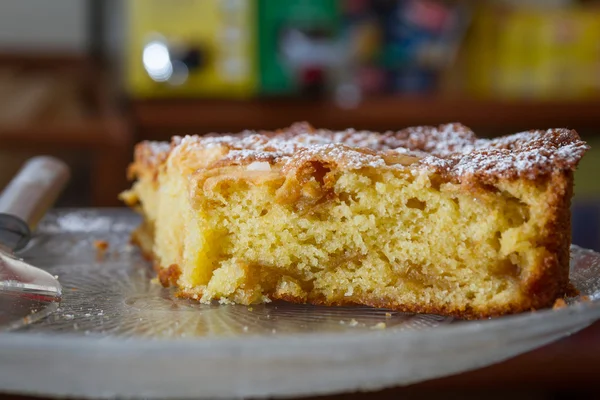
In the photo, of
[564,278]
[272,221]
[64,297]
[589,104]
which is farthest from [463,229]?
[589,104]

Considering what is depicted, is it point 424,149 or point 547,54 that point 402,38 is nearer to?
point 547,54

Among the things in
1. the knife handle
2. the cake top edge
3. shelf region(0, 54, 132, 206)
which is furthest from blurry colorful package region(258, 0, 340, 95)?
the cake top edge

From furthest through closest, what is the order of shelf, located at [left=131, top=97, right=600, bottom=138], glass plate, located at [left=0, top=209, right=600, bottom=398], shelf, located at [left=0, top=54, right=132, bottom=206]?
shelf, located at [left=131, top=97, right=600, bottom=138] < shelf, located at [left=0, top=54, right=132, bottom=206] < glass plate, located at [left=0, top=209, right=600, bottom=398]

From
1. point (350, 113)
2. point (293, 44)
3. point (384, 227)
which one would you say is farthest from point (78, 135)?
point (384, 227)

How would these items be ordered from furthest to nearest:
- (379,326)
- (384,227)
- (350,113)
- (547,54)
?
(547,54) < (350,113) < (384,227) < (379,326)

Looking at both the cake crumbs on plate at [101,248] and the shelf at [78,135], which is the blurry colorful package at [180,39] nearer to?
the shelf at [78,135]

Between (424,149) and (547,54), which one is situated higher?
(547,54)

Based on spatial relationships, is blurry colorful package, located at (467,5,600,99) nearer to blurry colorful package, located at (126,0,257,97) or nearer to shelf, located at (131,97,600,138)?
shelf, located at (131,97,600,138)
